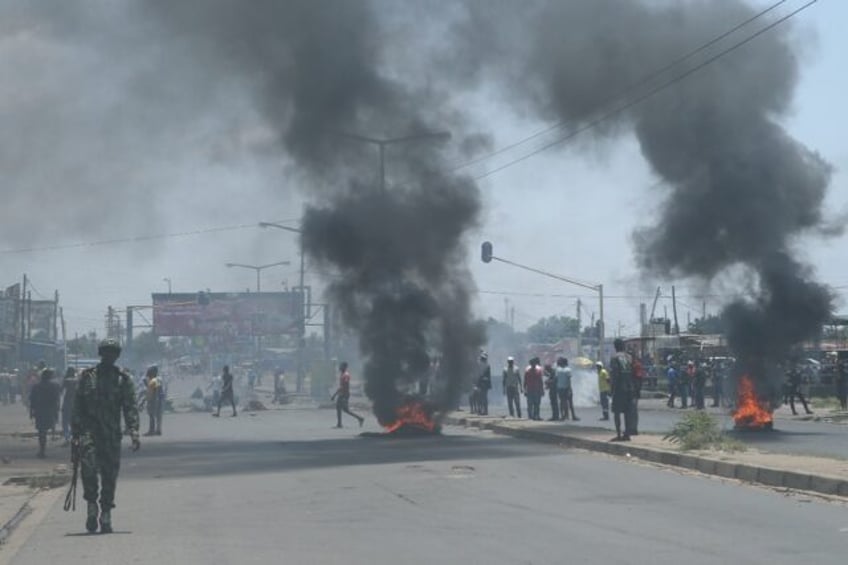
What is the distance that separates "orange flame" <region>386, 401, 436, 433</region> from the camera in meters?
25.9

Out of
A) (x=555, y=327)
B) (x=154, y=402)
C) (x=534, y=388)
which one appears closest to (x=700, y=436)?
(x=534, y=388)

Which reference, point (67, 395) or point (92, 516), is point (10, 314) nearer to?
point (67, 395)

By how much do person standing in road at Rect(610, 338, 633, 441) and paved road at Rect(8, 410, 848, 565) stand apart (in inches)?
43.1

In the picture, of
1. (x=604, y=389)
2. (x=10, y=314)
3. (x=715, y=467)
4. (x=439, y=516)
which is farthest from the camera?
(x=10, y=314)

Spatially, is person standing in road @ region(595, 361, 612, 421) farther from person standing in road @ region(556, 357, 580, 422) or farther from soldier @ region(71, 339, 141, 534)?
soldier @ region(71, 339, 141, 534)

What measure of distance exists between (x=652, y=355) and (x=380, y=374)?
32.8 metres

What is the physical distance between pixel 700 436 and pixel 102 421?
10212mm

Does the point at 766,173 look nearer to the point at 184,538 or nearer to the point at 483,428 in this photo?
the point at 483,428

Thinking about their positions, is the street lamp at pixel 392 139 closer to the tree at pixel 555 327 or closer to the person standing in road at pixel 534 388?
the person standing in road at pixel 534 388

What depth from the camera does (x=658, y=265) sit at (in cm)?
3002

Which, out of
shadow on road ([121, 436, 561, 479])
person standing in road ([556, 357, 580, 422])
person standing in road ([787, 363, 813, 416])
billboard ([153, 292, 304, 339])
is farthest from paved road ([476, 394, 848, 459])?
billboard ([153, 292, 304, 339])

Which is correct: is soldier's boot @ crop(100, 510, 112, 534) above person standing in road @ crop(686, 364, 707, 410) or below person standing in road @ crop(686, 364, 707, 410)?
below

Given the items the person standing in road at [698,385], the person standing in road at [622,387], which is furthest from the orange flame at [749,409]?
the person standing in road at [698,385]

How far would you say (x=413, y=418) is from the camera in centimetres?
2605
